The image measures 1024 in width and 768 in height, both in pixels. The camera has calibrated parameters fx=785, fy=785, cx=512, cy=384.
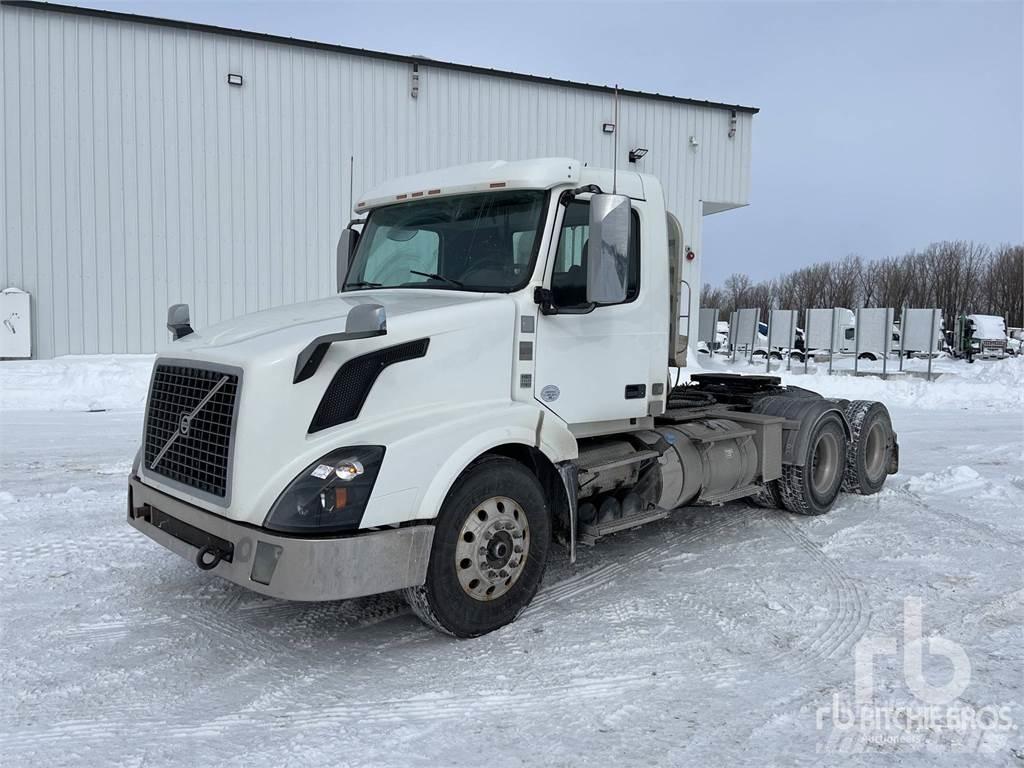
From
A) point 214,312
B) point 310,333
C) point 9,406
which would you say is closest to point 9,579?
point 310,333

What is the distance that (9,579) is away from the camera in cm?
530

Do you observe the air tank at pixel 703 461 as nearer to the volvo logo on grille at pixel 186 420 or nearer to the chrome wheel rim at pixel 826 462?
the chrome wheel rim at pixel 826 462

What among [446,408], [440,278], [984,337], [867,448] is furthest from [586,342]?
[984,337]

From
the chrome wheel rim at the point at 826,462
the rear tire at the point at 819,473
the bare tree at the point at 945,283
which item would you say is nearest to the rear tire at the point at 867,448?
the rear tire at the point at 819,473

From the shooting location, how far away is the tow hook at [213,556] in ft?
13.0

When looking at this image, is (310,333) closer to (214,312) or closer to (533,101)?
(214,312)

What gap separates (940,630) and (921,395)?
52.2 feet

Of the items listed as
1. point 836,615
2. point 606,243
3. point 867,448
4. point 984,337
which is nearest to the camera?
Answer: point 606,243

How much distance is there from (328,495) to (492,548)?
3.61ft

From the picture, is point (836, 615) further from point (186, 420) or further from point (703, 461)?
point (186, 420)

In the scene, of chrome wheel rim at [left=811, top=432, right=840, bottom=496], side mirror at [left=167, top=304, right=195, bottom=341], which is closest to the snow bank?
side mirror at [left=167, top=304, right=195, bottom=341]

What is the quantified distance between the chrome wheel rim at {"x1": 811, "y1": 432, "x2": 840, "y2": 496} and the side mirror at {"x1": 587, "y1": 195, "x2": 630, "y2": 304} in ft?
13.4

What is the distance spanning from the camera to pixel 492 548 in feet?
14.7

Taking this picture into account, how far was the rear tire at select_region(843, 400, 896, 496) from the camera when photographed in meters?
8.15
